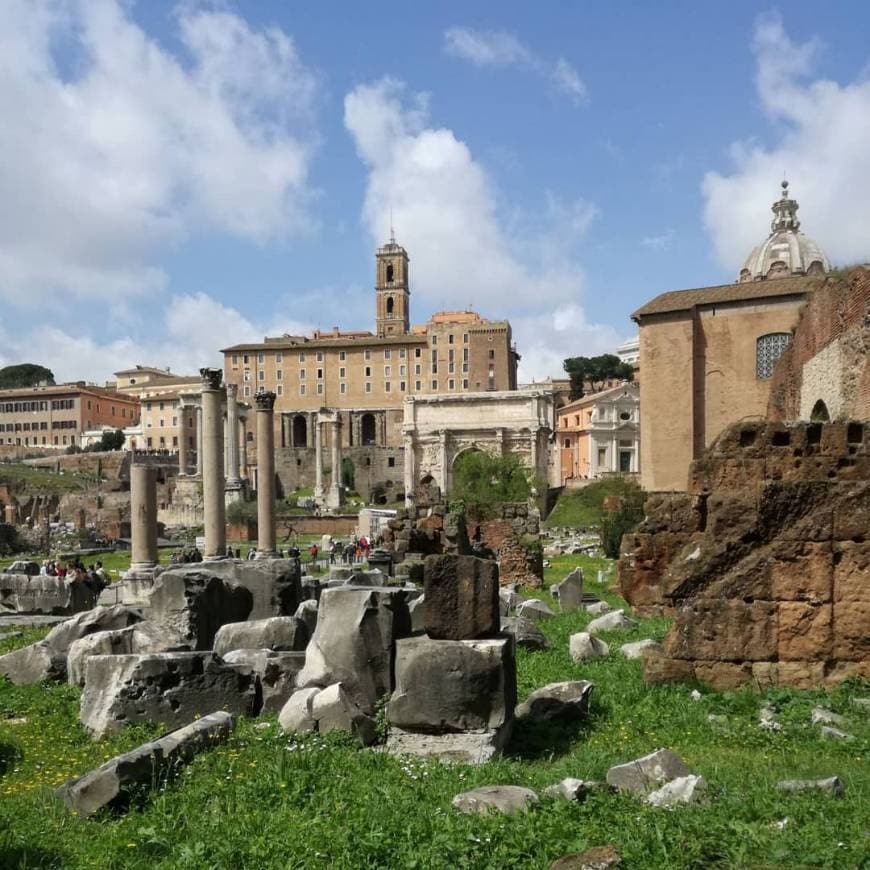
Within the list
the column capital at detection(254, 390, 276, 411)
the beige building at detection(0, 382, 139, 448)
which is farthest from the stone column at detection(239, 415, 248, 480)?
the column capital at detection(254, 390, 276, 411)

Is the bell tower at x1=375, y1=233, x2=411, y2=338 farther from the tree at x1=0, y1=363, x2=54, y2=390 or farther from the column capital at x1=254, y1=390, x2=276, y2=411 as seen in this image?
the column capital at x1=254, y1=390, x2=276, y2=411

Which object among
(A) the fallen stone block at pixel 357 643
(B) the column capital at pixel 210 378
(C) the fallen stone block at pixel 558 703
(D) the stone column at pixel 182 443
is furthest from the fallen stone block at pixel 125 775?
(D) the stone column at pixel 182 443

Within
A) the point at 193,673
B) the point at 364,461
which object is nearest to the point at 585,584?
the point at 193,673

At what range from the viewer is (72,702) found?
887cm

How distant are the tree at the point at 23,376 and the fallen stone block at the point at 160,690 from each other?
136474 mm

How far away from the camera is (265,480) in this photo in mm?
21875

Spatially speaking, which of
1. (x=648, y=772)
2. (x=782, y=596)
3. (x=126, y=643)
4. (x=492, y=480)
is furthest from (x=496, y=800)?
(x=492, y=480)

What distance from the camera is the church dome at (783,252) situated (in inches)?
2397

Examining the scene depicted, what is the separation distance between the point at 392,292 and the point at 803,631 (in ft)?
349

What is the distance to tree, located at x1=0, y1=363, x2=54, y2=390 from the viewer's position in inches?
5251

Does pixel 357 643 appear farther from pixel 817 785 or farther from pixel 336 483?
pixel 336 483

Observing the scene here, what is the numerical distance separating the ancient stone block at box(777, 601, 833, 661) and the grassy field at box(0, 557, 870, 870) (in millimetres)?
363

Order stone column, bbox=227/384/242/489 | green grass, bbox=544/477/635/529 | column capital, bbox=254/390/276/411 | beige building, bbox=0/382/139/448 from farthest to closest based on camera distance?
beige building, bbox=0/382/139/448
stone column, bbox=227/384/242/489
green grass, bbox=544/477/635/529
column capital, bbox=254/390/276/411

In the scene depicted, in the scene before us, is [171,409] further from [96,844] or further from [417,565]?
[96,844]
